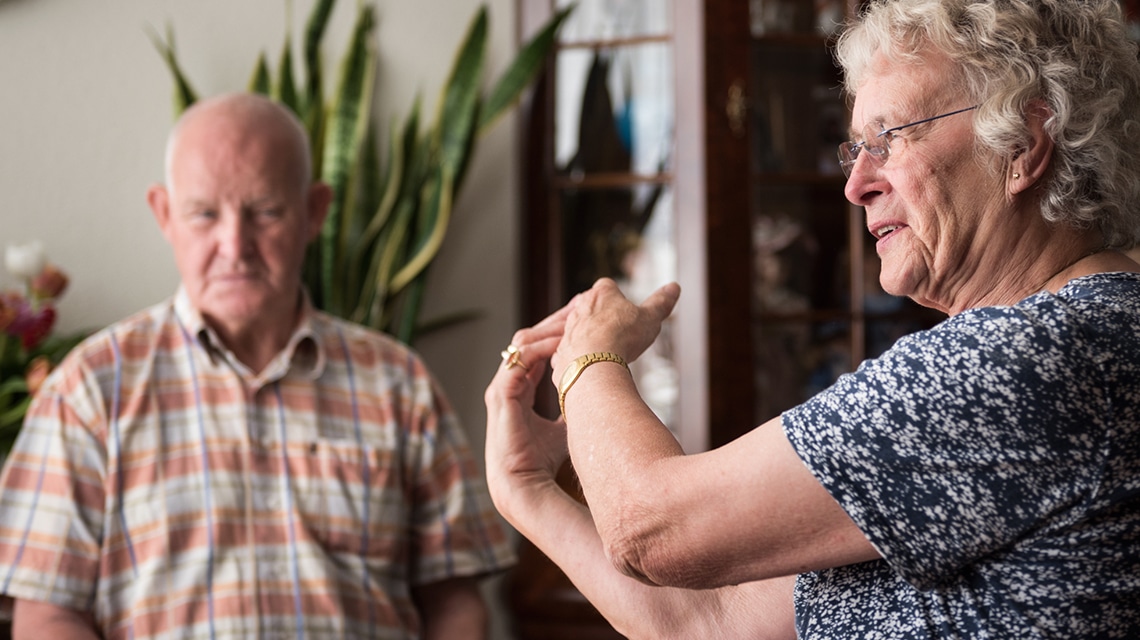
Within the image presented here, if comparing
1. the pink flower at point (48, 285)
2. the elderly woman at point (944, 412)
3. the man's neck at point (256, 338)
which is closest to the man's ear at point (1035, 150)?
the elderly woman at point (944, 412)

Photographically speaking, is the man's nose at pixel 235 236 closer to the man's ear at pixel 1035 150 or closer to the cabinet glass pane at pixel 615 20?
the cabinet glass pane at pixel 615 20

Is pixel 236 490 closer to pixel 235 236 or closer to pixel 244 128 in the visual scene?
pixel 235 236

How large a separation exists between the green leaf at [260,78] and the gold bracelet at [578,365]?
1.74 meters

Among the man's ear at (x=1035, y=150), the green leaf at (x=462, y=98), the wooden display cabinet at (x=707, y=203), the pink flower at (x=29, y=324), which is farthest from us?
the wooden display cabinet at (x=707, y=203)

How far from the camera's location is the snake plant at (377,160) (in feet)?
8.43

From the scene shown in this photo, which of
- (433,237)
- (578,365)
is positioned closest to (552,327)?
(578,365)

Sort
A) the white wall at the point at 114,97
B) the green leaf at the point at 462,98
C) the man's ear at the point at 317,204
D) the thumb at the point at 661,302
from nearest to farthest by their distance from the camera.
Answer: the thumb at the point at 661,302 → the man's ear at the point at 317,204 → the white wall at the point at 114,97 → the green leaf at the point at 462,98

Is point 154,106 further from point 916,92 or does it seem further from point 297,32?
point 916,92

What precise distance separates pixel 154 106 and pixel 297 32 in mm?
393

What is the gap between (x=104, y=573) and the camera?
5.93 ft

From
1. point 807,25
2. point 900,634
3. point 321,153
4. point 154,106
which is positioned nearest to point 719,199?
point 807,25

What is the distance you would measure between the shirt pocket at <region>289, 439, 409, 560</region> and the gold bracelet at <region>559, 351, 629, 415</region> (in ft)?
3.18

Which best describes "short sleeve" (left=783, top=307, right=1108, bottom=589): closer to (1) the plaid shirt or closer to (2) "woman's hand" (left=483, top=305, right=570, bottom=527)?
(2) "woman's hand" (left=483, top=305, right=570, bottom=527)

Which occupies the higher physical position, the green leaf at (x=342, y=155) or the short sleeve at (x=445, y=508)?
the green leaf at (x=342, y=155)
